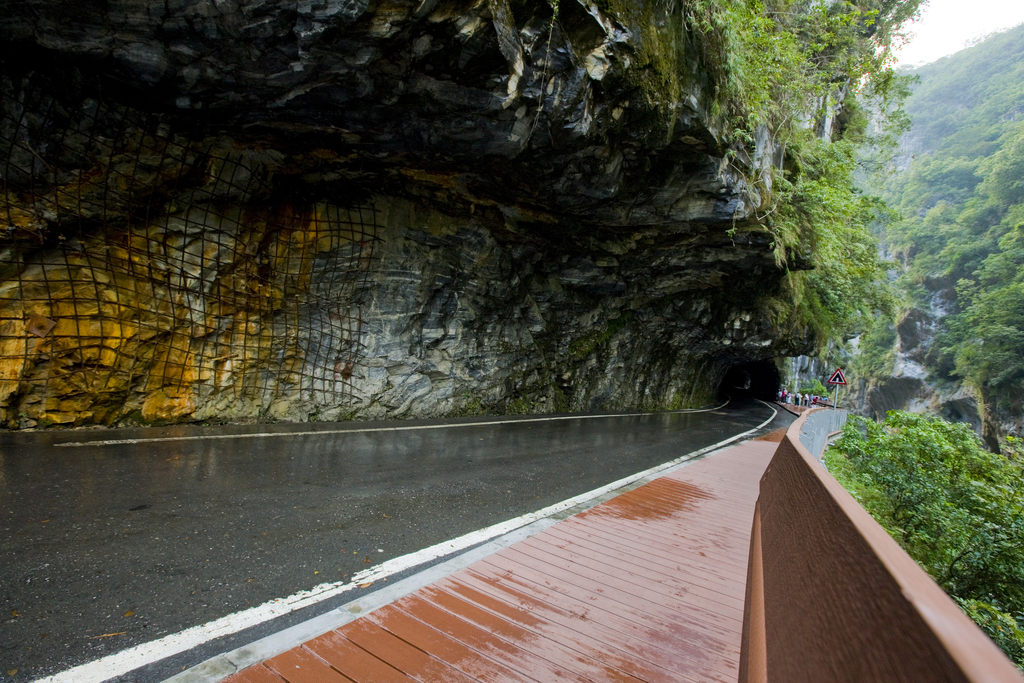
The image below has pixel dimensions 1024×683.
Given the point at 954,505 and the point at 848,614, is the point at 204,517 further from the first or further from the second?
the point at 954,505

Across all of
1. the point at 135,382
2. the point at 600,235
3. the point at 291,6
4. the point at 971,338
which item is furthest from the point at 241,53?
the point at 971,338

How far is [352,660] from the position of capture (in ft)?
7.79

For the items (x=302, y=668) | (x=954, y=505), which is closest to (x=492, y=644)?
(x=302, y=668)

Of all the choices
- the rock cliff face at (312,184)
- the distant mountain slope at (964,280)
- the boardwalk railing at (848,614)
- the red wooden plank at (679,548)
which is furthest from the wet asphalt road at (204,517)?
the distant mountain slope at (964,280)

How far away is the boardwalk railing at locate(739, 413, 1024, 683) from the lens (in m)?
0.80

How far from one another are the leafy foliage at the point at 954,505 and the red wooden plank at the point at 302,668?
693 centimetres

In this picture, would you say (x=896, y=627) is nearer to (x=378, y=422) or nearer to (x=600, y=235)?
(x=378, y=422)

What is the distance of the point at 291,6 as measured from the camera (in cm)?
530

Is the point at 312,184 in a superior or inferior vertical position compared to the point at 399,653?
superior

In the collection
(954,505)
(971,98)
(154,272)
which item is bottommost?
(954,505)

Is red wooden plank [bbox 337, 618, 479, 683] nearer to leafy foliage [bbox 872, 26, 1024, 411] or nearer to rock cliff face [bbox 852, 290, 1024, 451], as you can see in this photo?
leafy foliage [bbox 872, 26, 1024, 411]

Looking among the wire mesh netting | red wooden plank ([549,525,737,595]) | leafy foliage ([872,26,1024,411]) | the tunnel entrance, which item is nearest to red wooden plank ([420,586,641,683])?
red wooden plank ([549,525,737,595])

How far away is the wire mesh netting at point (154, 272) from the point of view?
257 inches

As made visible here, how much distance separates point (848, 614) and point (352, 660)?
2.15 m
